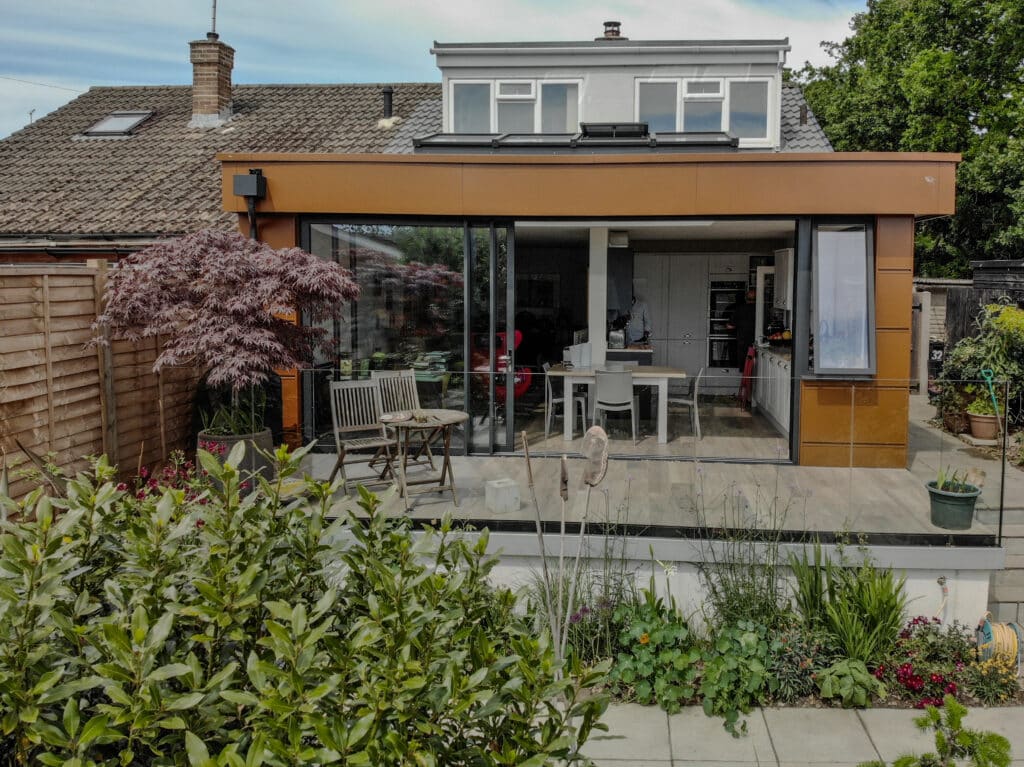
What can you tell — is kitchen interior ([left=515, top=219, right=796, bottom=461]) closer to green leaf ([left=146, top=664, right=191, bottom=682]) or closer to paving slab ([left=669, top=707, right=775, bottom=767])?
paving slab ([left=669, top=707, right=775, bottom=767])

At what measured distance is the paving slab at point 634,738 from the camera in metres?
4.82

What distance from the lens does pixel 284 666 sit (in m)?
1.92

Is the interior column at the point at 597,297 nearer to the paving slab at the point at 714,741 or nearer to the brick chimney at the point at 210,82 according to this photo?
the paving slab at the point at 714,741

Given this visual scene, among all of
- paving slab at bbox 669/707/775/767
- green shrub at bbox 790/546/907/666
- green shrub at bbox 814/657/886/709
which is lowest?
paving slab at bbox 669/707/775/767

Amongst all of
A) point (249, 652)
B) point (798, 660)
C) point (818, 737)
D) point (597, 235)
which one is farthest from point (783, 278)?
point (249, 652)

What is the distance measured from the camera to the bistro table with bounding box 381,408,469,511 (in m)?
6.85

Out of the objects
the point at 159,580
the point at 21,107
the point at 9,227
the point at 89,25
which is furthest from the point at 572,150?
the point at 21,107

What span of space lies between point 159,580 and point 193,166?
13970mm

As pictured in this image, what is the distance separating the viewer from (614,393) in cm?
806

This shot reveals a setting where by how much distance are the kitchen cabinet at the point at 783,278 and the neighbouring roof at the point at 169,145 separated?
1.64m

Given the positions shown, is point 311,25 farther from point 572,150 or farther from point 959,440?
point 959,440

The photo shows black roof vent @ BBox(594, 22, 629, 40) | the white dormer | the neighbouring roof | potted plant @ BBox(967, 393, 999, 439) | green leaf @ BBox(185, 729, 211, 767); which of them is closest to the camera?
green leaf @ BBox(185, 729, 211, 767)

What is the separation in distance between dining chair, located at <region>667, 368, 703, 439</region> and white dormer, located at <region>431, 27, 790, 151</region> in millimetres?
6840

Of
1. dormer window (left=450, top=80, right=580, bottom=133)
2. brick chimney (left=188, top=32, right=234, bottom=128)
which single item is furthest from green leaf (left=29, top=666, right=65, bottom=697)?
brick chimney (left=188, top=32, right=234, bottom=128)
